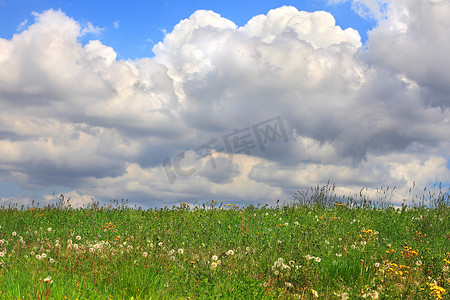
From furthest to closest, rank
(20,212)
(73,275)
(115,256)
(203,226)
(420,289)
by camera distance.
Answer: (20,212)
(203,226)
(115,256)
(73,275)
(420,289)

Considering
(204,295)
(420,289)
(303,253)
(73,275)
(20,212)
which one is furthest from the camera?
(20,212)

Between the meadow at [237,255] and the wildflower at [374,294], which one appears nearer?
the wildflower at [374,294]

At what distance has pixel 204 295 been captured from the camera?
5633mm

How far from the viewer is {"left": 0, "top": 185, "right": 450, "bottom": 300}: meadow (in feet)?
19.5

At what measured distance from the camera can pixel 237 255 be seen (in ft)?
25.6

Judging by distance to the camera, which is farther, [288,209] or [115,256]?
[288,209]

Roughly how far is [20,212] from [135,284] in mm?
10881

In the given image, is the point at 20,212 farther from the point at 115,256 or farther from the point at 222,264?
the point at 222,264

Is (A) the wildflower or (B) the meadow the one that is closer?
(A) the wildflower

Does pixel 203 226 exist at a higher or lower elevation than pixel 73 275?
higher

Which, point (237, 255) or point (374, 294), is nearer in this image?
point (374, 294)

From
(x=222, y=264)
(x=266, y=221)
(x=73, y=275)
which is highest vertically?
(x=266, y=221)

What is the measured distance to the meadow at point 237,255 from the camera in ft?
19.5

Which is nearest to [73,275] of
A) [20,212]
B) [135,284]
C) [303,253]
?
[135,284]
